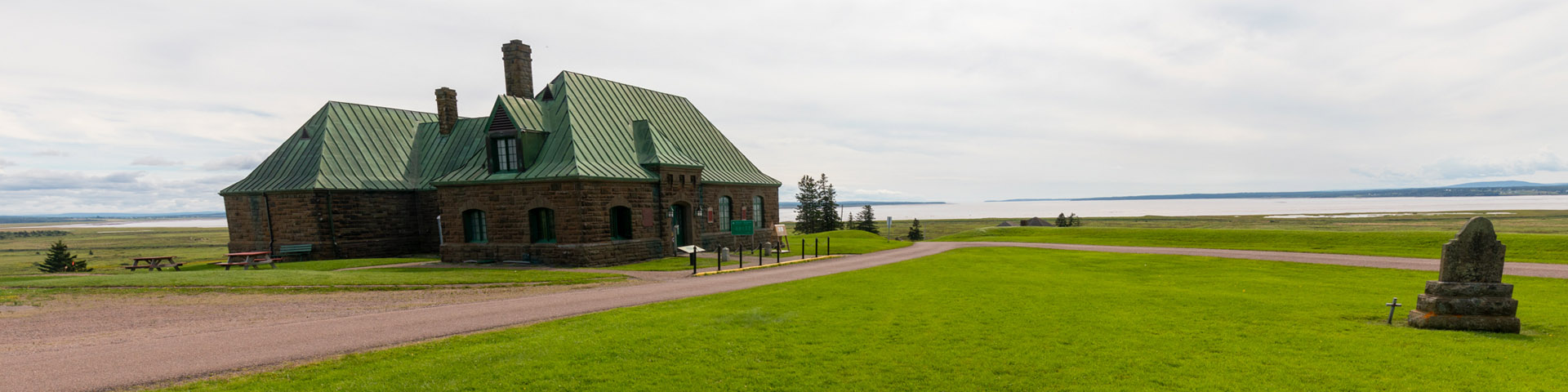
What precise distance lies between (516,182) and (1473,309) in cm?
2818

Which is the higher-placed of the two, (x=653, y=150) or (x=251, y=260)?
(x=653, y=150)

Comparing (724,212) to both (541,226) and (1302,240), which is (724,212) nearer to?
(541,226)

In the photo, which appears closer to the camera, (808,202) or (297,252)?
(297,252)

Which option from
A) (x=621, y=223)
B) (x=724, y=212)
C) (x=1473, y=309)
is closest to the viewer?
(x=1473, y=309)

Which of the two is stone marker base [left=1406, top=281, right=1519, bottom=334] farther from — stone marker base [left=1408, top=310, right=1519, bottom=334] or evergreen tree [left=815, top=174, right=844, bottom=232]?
evergreen tree [left=815, top=174, right=844, bottom=232]

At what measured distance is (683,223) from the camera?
102 ft

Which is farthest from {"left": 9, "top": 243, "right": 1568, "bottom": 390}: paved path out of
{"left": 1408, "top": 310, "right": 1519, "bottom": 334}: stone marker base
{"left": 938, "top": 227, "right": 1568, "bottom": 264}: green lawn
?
{"left": 938, "top": 227, "right": 1568, "bottom": 264}: green lawn

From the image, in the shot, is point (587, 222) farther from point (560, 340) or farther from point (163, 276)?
point (560, 340)

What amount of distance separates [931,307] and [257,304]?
16.2 m

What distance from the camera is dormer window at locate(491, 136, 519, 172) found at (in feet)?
92.2

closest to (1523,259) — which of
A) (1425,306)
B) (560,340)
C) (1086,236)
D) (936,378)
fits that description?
(1086,236)

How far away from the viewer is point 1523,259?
26781 millimetres

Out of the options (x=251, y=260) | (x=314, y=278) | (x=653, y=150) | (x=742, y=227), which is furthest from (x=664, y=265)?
(x=251, y=260)

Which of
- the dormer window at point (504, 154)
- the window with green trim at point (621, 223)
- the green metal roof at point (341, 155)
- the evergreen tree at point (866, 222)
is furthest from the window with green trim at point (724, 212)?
the evergreen tree at point (866, 222)
